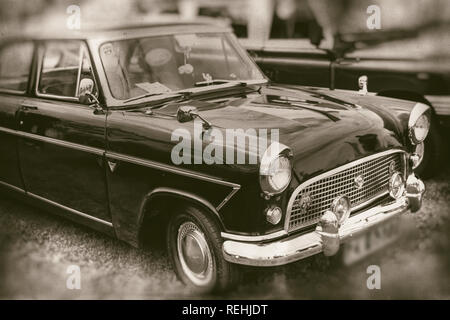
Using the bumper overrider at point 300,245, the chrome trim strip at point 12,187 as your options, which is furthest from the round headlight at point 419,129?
the chrome trim strip at point 12,187

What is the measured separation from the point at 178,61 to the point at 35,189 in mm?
1409

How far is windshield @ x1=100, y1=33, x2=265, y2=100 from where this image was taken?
3498mm

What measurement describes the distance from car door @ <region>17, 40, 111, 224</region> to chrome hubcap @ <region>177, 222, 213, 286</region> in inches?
23.3

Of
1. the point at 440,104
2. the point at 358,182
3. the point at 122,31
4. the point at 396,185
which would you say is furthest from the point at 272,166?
the point at 440,104

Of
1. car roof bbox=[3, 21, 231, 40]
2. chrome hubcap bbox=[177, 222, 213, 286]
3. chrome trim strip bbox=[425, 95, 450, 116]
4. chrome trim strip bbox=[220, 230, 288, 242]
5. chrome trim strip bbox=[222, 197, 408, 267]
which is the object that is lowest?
chrome hubcap bbox=[177, 222, 213, 286]

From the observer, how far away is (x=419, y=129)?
11.8 feet

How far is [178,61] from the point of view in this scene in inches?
147

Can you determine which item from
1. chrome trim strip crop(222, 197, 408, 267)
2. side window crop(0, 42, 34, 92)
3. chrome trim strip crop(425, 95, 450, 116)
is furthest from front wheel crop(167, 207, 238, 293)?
chrome trim strip crop(425, 95, 450, 116)

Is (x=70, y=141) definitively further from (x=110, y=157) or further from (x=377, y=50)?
(x=377, y=50)

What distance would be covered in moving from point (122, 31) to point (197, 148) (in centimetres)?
122

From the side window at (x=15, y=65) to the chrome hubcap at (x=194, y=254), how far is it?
1.82m

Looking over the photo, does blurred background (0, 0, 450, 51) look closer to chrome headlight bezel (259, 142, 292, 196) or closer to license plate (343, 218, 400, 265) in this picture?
chrome headlight bezel (259, 142, 292, 196)

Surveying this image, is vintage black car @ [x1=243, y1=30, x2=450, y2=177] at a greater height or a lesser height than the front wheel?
greater

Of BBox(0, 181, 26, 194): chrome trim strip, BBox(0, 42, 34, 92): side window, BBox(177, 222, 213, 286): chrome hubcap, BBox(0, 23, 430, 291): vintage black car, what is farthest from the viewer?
BBox(0, 181, 26, 194): chrome trim strip
